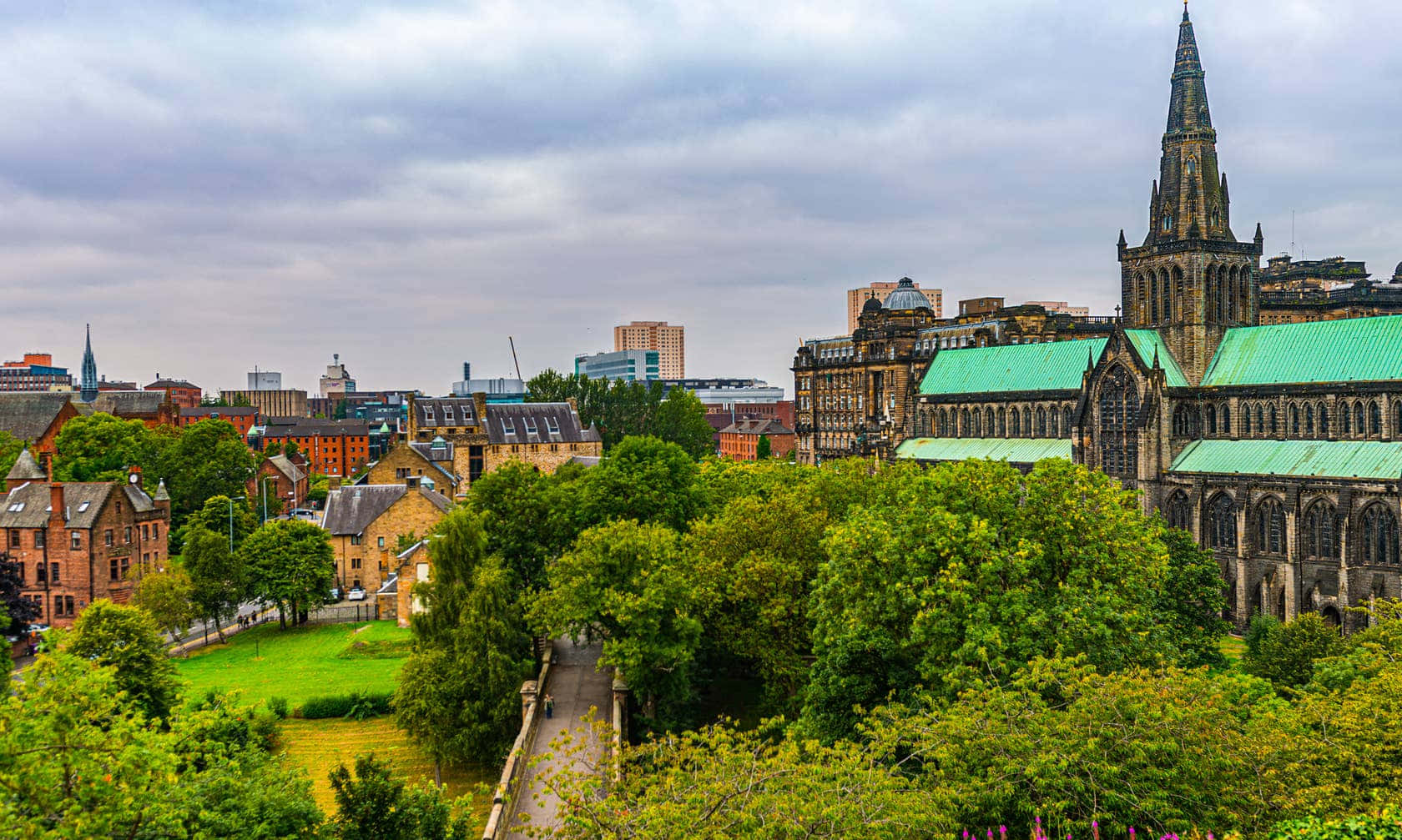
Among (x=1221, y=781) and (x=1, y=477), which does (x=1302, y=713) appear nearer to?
(x=1221, y=781)

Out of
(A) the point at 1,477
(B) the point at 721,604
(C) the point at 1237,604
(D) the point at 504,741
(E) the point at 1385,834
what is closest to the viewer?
(E) the point at 1385,834

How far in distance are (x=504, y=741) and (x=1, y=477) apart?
72.1 meters

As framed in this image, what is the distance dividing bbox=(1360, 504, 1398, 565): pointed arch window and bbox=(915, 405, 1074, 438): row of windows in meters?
26.0

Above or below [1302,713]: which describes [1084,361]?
above

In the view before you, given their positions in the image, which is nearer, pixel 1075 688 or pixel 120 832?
pixel 120 832

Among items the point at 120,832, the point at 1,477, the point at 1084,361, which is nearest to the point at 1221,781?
the point at 120,832

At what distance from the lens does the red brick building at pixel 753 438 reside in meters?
182

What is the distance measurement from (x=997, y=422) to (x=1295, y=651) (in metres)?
46.9

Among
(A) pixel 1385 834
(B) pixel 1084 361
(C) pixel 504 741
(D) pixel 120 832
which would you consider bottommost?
(C) pixel 504 741

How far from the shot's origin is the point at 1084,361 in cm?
8362

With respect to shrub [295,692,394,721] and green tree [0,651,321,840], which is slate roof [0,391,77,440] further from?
green tree [0,651,321,840]

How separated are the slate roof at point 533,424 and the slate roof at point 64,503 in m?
38.7

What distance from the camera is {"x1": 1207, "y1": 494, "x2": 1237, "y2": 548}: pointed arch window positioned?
6581 centimetres

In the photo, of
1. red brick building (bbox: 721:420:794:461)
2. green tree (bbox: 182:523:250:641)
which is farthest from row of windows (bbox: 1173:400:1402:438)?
red brick building (bbox: 721:420:794:461)
